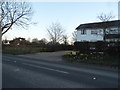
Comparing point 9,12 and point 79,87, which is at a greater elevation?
point 9,12

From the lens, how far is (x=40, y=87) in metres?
7.43

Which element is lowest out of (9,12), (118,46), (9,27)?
(118,46)

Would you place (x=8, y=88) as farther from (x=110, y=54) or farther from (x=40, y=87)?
(x=110, y=54)

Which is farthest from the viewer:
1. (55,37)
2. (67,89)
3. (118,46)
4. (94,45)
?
(55,37)

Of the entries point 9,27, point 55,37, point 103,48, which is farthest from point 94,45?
point 55,37

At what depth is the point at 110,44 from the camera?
20.4 m

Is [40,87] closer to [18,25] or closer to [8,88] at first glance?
[8,88]

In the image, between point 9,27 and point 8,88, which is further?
point 9,27

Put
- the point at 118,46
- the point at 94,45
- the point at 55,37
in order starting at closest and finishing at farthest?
the point at 118,46 < the point at 94,45 < the point at 55,37

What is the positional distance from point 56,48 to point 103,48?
65.0 feet

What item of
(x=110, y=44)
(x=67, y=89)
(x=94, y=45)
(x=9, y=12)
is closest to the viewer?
(x=67, y=89)

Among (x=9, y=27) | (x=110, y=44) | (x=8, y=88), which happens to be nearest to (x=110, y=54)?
(x=110, y=44)

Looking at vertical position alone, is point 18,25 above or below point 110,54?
above

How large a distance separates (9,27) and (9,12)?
3.95 metres
